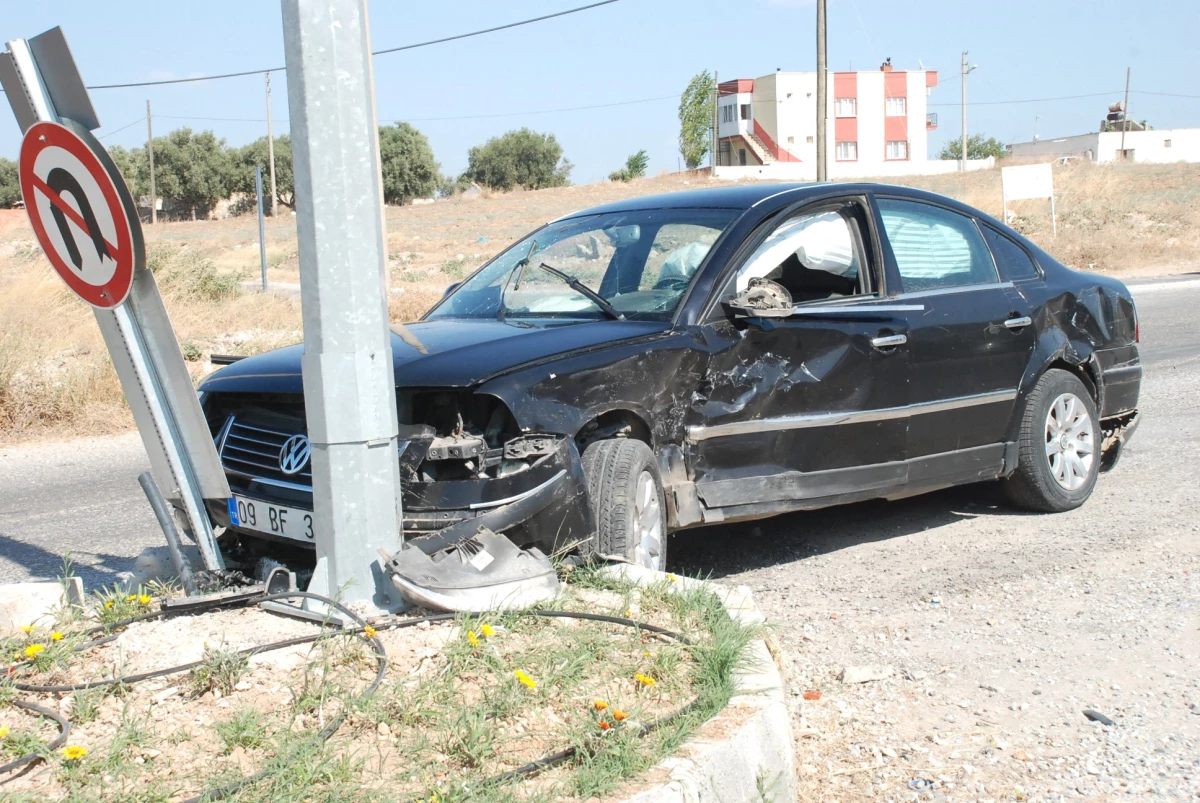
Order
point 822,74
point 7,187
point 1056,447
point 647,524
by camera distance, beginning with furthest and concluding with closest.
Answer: point 7,187, point 822,74, point 1056,447, point 647,524

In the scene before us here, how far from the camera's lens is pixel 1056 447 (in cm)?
609

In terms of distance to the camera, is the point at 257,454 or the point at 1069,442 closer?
the point at 257,454

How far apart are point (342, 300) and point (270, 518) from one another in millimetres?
1077

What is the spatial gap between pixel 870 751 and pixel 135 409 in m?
2.73

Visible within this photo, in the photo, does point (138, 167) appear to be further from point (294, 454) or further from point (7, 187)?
point (294, 454)

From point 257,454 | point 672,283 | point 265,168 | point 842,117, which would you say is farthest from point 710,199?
point 842,117

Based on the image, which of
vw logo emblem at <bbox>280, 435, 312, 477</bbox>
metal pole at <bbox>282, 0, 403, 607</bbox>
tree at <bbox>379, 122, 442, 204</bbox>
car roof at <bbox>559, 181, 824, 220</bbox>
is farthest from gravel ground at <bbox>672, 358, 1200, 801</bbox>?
tree at <bbox>379, 122, 442, 204</bbox>

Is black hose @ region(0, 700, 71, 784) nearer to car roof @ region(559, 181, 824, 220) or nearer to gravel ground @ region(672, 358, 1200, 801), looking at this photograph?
gravel ground @ region(672, 358, 1200, 801)

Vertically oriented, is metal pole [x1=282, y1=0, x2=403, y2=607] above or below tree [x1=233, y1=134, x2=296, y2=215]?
below

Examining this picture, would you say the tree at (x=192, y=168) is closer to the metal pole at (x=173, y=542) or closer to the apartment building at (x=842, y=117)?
the apartment building at (x=842, y=117)

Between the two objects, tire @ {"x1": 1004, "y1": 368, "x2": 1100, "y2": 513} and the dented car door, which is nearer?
the dented car door

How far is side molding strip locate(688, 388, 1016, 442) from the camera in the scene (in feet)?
15.4

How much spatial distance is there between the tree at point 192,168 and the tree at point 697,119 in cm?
3602

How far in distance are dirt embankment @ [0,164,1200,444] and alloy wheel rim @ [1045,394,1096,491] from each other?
763 cm
